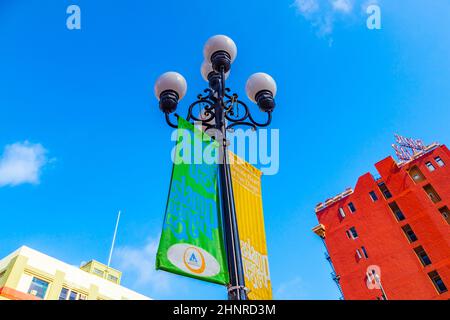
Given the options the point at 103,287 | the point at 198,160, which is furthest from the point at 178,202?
the point at 103,287

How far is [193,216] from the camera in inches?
186

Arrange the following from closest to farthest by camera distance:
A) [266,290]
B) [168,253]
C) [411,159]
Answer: [168,253] → [266,290] → [411,159]

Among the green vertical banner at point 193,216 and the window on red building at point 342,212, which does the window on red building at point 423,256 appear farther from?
the green vertical banner at point 193,216

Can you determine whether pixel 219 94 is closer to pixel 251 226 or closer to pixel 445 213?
pixel 251 226

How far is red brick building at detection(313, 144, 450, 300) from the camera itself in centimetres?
3325

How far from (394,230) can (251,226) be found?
36695 millimetres

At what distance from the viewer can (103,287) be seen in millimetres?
27297

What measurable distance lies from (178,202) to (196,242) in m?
0.63

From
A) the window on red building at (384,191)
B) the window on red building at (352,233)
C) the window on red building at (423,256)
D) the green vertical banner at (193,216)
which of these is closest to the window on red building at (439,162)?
the window on red building at (384,191)

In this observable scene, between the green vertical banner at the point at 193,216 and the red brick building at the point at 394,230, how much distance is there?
3122cm

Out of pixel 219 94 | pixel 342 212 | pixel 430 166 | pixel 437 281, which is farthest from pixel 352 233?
pixel 219 94

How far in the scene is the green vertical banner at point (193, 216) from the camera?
4.18m

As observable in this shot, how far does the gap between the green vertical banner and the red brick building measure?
31.2 meters
